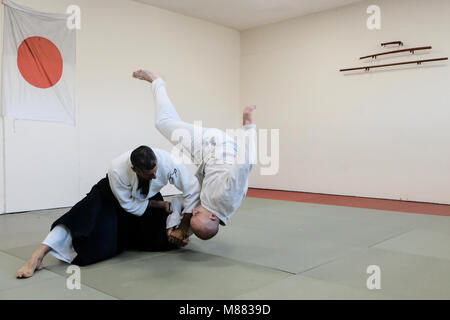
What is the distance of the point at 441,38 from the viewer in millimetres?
5680

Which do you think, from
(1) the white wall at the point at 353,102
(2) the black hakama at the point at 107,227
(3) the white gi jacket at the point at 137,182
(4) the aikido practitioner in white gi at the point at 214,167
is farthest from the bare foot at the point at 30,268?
(1) the white wall at the point at 353,102

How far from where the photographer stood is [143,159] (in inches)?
99.4

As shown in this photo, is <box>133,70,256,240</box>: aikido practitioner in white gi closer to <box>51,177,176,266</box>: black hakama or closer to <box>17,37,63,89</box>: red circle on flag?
<box>51,177,176,266</box>: black hakama

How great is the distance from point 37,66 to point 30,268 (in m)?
3.42

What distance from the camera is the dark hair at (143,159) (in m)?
2.53

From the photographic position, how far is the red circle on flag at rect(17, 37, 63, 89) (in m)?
5.07

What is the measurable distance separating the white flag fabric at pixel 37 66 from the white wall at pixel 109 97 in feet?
0.43

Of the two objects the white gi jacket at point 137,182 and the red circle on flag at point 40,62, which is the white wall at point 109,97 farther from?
the white gi jacket at point 137,182

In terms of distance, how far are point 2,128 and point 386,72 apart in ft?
18.0

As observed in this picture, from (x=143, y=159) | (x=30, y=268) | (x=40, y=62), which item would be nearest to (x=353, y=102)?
(x=40, y=62)
